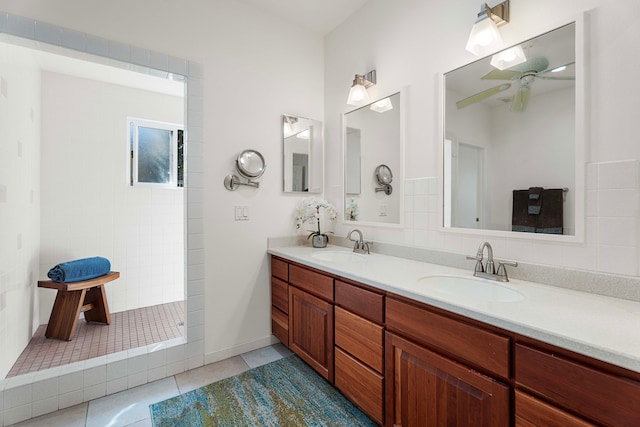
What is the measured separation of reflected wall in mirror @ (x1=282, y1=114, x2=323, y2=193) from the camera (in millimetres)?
2461

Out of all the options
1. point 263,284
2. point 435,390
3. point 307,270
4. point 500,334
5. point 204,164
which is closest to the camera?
point 500,334

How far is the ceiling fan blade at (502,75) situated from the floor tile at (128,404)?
8.34 ft

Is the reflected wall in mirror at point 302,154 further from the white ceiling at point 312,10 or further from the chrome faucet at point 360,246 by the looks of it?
the white ceiling at point 312,10

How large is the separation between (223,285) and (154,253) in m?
1.58

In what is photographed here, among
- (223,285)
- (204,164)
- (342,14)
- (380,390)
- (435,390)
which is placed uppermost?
(342,14)

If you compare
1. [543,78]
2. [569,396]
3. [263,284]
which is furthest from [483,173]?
[263,284]

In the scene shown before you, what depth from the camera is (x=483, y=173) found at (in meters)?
1.57

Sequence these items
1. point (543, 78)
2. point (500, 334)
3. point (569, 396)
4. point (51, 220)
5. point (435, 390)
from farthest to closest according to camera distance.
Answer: point (51, 220), point (543, 78), point (435, 390), point (500, 334), point (569, 396)

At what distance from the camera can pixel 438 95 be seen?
173cm

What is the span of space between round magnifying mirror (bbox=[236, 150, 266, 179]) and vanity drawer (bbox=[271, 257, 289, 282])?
2.26ft

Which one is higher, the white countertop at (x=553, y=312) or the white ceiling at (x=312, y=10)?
the white ceiling at (x=312, y=10)

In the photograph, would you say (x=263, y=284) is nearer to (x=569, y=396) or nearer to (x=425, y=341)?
(x=425, y=341)

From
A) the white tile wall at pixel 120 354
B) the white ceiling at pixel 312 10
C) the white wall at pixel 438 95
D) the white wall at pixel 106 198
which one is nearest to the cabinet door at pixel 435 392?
the white wall at pixel 438 95

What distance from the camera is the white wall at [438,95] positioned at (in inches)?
43.6
